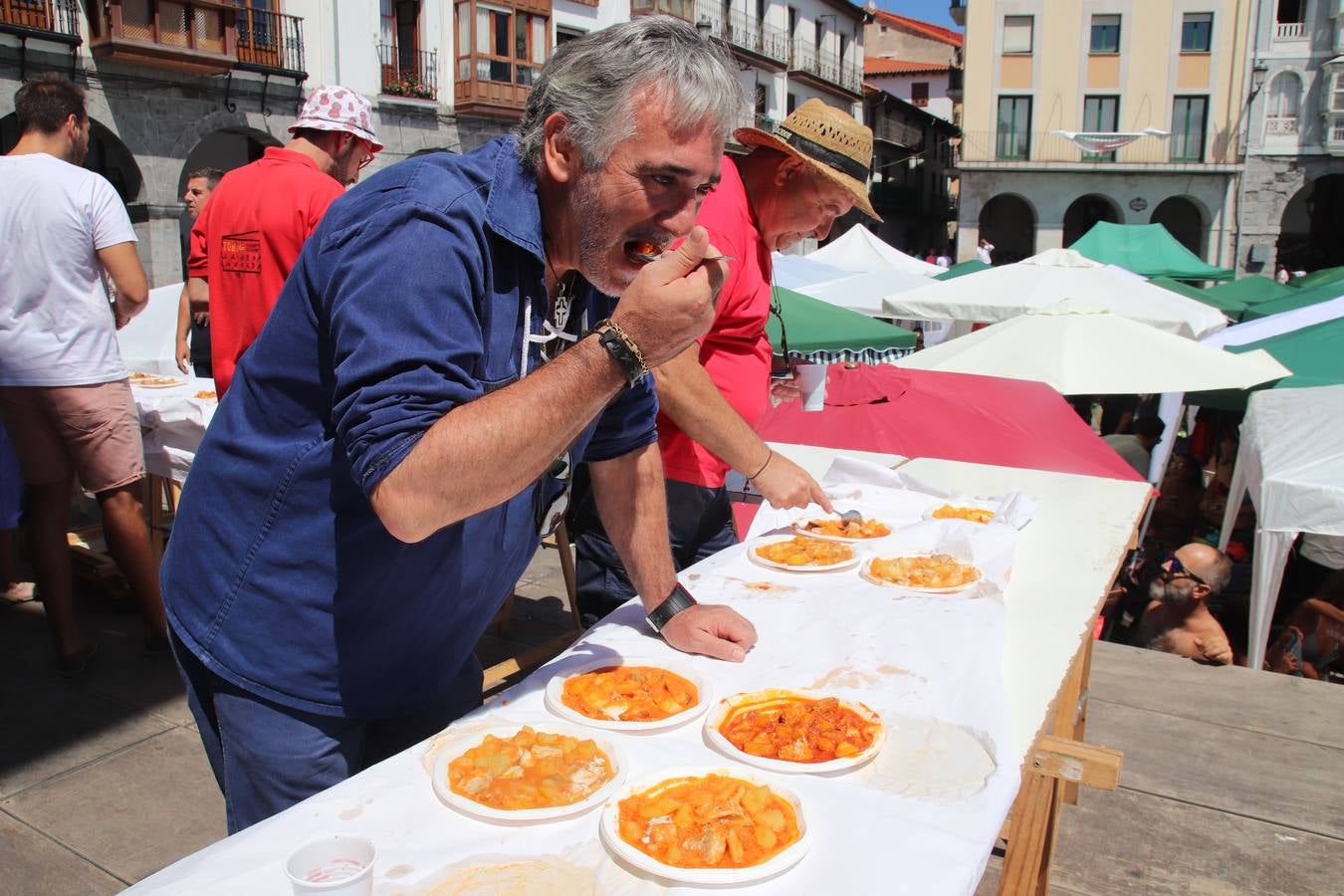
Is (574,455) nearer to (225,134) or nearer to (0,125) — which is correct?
(0,125)

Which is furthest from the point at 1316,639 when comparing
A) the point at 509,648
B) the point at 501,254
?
the point at 501,254

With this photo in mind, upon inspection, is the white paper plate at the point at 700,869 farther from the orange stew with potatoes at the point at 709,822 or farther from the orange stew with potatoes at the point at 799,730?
the orange stew with potatoes at the point at 799,730

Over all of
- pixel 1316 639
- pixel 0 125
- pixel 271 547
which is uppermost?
pixel 0 125

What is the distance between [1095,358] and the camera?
664 cm

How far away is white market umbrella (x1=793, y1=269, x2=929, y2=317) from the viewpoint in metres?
12.3

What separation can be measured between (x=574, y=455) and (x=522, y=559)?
19 cm

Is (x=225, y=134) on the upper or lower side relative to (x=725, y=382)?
upper

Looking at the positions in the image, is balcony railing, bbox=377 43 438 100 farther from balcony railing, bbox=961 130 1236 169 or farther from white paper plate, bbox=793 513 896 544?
balcony railing, bbox=961 130 1236 169

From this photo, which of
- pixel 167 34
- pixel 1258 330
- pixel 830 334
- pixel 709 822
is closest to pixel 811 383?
pixel 709 822

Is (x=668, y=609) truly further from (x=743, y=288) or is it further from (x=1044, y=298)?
(x=1044, y=298)

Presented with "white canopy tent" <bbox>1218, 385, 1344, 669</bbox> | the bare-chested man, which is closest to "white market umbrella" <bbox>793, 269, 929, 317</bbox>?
"white canopy tent" <bbox>1218, 385, 1344, 669</bbox>

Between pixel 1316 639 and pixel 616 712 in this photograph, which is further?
pixel 1316 639

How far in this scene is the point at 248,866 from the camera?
3.56 feet

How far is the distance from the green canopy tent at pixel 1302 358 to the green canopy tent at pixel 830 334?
265 cm
